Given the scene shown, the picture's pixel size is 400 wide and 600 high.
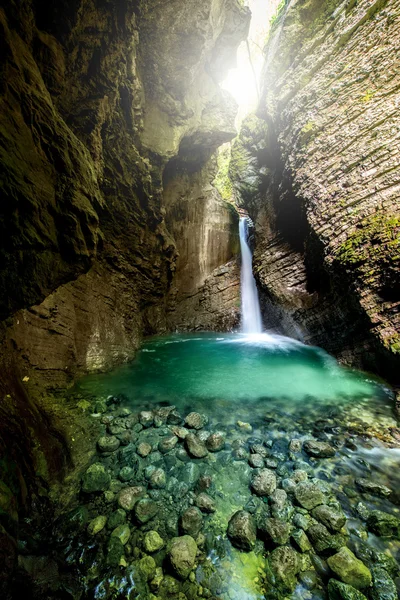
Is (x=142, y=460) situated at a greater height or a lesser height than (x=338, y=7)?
lesser

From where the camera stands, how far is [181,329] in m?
13.2

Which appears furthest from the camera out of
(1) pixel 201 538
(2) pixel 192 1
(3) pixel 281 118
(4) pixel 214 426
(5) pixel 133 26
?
(3) pixel 281 118

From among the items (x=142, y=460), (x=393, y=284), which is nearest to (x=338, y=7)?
(x=393, y=284)

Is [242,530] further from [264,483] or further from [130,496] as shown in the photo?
[130,496]

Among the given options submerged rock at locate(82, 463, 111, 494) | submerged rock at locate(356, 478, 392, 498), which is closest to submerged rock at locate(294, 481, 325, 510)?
submerged rock at locate(356, 478, 392, 498)

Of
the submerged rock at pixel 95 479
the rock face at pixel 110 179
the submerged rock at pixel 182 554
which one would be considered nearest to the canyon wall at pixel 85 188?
the rock face at pixel 110 179

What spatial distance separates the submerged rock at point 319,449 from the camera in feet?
10.9

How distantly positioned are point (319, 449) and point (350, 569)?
149 cm

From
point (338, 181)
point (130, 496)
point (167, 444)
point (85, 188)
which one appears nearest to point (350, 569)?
point (130, 496)

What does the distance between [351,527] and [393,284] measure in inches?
208

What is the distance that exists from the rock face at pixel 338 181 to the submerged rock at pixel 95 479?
20.9 feet

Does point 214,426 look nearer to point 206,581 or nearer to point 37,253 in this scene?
point 206,581

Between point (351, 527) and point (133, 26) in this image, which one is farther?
point (133, 26)

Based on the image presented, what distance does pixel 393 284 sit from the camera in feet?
18.5
